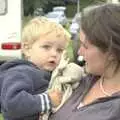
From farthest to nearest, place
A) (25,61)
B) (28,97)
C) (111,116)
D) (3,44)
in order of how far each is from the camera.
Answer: (3,44) → (25,61) → (28,97) → (111,116)

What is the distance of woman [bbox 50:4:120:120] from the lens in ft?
8.24

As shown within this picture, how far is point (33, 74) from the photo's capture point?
2934 mm

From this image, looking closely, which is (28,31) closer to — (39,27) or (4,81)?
(39,27)

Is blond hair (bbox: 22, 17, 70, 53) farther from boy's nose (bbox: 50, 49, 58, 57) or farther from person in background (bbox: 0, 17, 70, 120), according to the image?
boy's nose (bbox: 50, 49, 58, 57)

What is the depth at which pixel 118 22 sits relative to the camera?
252 cm

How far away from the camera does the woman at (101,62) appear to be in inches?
98.9

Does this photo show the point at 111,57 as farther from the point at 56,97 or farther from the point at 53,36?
the point at 53,36

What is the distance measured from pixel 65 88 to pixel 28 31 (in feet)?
1.54

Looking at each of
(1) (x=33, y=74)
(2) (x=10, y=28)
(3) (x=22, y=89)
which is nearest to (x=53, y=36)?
(1) (x=33, y=74)

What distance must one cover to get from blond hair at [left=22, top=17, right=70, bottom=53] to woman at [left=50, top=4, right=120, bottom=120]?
0.49m

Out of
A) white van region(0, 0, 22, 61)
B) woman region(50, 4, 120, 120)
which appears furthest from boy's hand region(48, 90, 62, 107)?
white van region(0, 0, 22, 61)

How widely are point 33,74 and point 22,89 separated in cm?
14

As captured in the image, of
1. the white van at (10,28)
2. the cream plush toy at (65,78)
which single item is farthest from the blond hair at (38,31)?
the white van at (10,28)

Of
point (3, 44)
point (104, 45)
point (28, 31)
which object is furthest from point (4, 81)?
point (3, 44)
